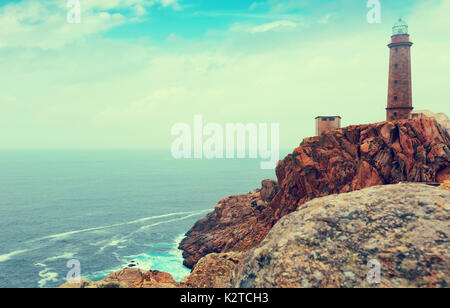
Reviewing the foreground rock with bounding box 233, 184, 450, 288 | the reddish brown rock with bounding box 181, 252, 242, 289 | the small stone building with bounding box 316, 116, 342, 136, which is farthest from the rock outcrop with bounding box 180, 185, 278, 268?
the foreground rock with bounding box 233, 184, 450, 288

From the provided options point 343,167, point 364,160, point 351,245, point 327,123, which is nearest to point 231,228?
point 343,167

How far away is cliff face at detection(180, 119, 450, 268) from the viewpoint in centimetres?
4575

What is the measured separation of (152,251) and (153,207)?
51.1 m

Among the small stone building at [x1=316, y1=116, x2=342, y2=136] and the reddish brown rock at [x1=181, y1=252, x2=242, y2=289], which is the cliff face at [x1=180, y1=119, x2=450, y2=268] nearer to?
the small stone building at [x1=316, y1=116, x2=342, y2=136]

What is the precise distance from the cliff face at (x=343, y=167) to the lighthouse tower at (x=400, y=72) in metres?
9.84

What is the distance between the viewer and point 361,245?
302 inches

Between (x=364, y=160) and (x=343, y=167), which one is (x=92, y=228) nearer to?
(x=343, y=167)

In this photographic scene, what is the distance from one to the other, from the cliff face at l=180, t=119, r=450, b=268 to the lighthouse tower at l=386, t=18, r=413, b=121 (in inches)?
388

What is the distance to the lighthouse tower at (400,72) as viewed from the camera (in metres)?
57.0

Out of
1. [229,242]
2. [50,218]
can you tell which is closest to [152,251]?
[229,242]

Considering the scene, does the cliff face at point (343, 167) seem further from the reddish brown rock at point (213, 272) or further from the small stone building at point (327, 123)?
the reddish brown rock at point (213, 272)

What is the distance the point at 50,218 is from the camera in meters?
103

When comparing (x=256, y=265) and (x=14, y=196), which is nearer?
(x=256, y=265)
